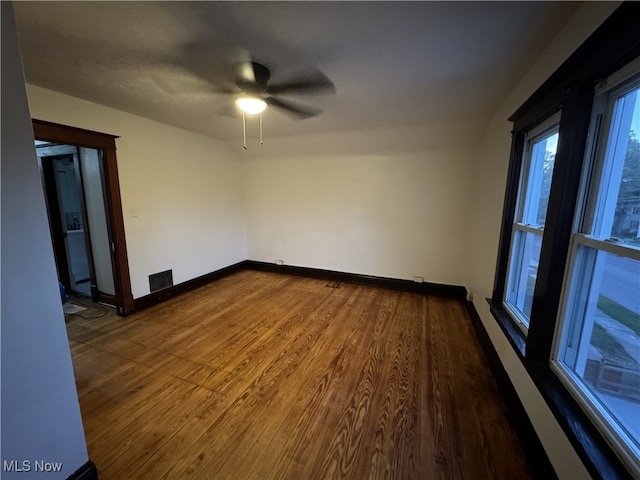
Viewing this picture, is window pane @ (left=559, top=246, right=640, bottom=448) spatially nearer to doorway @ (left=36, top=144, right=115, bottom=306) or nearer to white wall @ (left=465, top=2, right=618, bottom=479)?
white wall @ (left=465, top=2, right=618, bottom=479)

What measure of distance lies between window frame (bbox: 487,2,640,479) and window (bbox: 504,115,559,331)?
0.56ft

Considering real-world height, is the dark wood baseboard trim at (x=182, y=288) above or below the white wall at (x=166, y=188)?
below

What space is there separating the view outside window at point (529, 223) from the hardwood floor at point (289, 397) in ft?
2.11

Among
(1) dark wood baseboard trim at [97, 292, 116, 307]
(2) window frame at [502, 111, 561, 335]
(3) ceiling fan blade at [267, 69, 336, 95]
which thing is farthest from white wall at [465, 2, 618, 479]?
(1) dark wood baseboard trim at [97, 292, 116, 307]

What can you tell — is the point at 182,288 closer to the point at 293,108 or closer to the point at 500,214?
the point at 293,108

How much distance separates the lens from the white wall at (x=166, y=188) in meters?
2.61

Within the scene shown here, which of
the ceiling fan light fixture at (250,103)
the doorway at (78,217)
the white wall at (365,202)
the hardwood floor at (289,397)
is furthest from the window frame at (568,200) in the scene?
the doorway at (78,217)

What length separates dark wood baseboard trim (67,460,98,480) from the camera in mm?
1177

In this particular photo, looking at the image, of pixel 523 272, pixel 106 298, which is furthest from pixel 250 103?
pixel 106 298

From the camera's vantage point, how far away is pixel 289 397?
1782 millimetres

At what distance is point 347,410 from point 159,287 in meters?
2.90

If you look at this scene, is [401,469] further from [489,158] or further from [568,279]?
[489,158]

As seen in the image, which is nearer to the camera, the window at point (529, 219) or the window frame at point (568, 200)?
the window frame at point (568, 200)

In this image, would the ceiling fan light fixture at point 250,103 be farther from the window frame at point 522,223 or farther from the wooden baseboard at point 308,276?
the wooden baseboard at point 308,276
